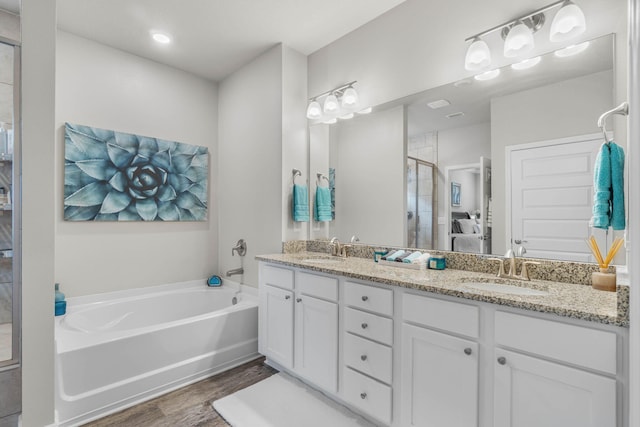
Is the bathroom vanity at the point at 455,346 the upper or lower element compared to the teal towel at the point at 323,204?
lower

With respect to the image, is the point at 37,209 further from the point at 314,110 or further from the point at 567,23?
the point at 567,23

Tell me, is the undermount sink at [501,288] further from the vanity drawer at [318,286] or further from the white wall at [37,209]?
the white wall at [37,209]

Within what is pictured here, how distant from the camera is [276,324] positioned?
2404 mm

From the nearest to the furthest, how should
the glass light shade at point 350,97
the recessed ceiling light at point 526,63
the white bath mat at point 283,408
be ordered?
1. the recessed ceiling light at point 526,63
2. the white bath mat at point 283,408
3. the glass light shade at point 350,97

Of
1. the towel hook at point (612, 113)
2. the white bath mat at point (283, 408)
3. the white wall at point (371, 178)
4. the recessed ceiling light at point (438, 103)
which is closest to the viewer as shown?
the towel hook at point (612, 113)

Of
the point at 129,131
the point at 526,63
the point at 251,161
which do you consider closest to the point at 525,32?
the point at 526,63

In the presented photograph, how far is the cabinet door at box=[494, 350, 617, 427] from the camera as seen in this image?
42.7 inches

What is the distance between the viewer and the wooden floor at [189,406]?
1.88m

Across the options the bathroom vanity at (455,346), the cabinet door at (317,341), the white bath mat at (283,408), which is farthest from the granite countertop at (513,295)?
the white bath mat at (283,408)

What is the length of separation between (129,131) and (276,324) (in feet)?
7.25

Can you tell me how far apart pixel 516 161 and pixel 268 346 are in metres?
2.11

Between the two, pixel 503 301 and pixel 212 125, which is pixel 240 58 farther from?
pixel 503 301

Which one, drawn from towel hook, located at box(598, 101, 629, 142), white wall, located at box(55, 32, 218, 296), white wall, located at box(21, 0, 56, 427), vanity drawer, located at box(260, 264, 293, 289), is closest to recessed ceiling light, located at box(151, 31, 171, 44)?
white wall, located at box(55, 32, 218, 296)

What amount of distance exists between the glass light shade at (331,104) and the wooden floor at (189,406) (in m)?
2.19
